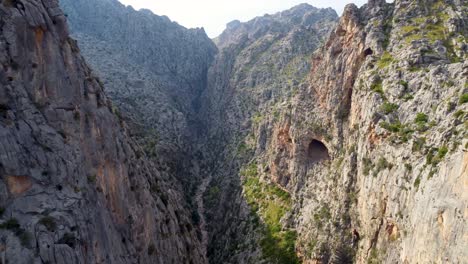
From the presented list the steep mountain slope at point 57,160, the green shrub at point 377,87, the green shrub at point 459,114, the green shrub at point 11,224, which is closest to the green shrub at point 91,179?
the steep mountain slope at point 57,160

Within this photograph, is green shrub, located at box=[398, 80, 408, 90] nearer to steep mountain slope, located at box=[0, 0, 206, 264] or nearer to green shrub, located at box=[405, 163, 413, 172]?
green shrub, located at box=[405, 163, 413, 172]

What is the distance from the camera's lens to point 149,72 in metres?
158

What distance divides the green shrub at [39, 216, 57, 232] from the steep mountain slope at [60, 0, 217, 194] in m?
59.4

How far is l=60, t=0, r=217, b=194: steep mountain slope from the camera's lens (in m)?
112

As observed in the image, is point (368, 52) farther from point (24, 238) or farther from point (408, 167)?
point (24, 238)

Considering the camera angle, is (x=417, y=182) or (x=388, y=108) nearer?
(x=417, y=182)

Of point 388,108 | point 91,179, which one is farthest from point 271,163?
point 91,179

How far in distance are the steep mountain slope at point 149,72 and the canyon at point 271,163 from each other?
2.16 meters

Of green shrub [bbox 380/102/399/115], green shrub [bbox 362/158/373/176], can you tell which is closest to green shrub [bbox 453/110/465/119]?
green shrub [bbox 380/102/399/115]

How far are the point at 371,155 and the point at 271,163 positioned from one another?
3199cm

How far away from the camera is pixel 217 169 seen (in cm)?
11175

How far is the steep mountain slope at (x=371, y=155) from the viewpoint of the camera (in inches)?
1523

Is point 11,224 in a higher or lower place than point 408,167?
lower

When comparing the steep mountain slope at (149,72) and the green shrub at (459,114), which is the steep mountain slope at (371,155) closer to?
the green shrub at (459,114)
